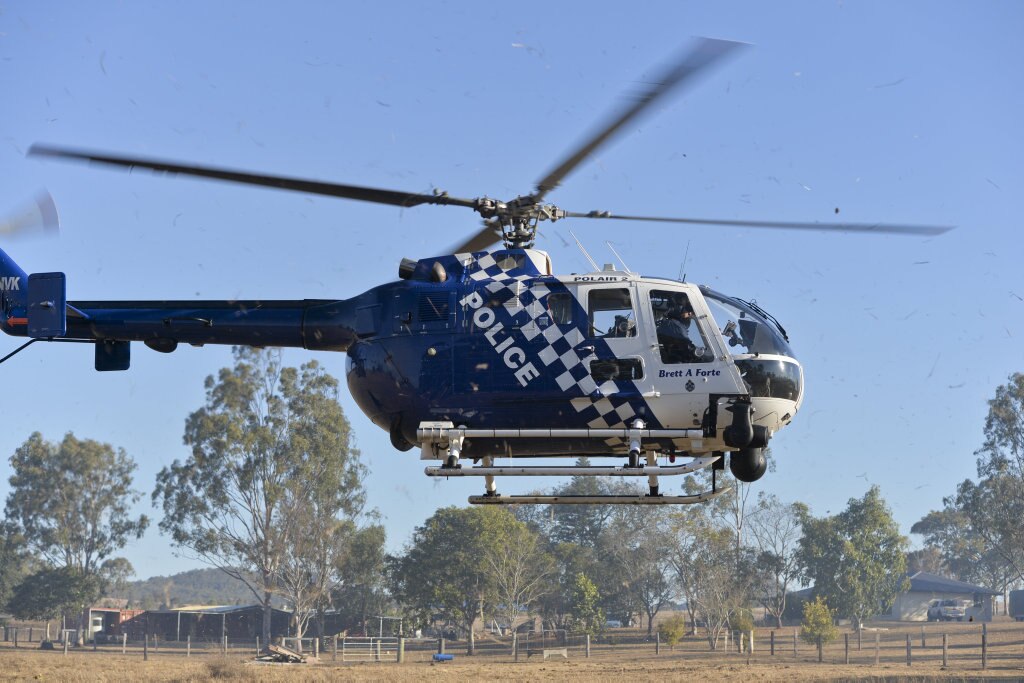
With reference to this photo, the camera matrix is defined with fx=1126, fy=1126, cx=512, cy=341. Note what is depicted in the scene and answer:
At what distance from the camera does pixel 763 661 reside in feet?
142

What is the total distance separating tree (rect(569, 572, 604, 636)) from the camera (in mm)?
51500

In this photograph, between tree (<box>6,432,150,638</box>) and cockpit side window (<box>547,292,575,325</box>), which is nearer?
cockpit side window (<box>547,292,575,325</box>)

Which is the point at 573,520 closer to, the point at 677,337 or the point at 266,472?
the point at 266,472

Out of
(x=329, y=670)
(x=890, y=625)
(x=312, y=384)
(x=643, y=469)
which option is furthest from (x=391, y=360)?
(x=890, y=625)

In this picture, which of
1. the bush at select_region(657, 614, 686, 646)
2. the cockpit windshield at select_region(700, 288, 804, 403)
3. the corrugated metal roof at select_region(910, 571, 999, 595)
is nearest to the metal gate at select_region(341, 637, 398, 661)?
the bush at select_region(657, 614, 686, 646)

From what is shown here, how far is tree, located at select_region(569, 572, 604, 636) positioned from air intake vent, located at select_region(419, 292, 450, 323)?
139 ft

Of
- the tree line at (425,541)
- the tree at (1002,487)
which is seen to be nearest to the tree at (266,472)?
the tree line at (425,541)

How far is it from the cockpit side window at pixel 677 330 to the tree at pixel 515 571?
129ft

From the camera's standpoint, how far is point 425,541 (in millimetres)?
50844

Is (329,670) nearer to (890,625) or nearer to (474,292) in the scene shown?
(474,292)

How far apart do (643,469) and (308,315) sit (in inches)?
161

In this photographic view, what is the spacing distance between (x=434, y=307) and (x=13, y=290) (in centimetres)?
597

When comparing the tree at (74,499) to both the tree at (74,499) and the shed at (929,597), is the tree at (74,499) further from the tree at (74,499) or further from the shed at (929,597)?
the shed at (929,597)

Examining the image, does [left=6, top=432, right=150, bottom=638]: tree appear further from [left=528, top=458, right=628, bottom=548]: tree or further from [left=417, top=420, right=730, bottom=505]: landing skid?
[left=417, top=420, right=730, bottom=505]: landing skid
